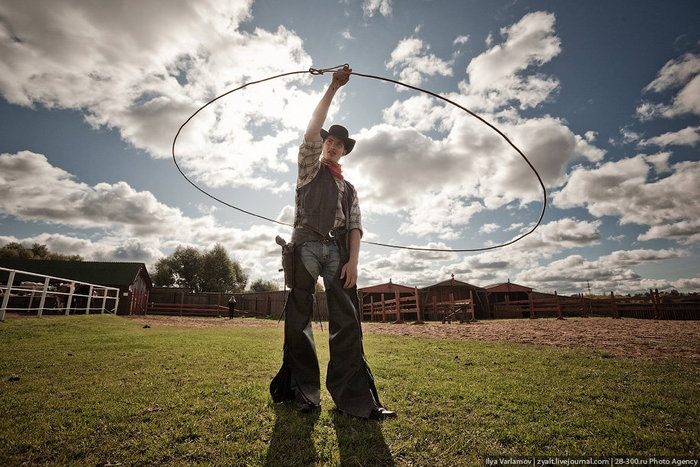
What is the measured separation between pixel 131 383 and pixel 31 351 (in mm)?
3401

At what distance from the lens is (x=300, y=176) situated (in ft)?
9.64

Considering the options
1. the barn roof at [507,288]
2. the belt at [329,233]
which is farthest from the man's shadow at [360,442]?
the barn roof at [507,288]

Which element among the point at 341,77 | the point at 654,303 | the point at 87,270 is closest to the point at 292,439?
the point at 341,77

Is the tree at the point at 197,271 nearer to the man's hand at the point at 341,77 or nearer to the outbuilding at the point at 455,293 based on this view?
the outbuilding at the point at 455,293

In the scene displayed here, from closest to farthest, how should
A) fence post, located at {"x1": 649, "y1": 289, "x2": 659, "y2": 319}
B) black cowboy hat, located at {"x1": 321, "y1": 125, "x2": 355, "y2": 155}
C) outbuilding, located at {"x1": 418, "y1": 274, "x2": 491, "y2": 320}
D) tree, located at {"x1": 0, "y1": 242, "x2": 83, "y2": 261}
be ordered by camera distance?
black cowboy hat, located at {"x1": 321, "y1": 125, "x2": 355, "y2": 155}
fence post, located at {"x1": 649, "y1": 289, "x2": 659, "y2": 319}
outbuilding, located at {"x1": 418, "y1": 274, "x2": 491, "y2": 320}
tree, located at {"x1": 0, "y1": 242, "x2": 83, "y2": 261}

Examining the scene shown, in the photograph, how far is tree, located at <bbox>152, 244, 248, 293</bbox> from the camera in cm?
5034

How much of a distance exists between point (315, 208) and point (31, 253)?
7262cm

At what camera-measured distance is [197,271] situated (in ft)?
166

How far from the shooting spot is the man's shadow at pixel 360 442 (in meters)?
1.75

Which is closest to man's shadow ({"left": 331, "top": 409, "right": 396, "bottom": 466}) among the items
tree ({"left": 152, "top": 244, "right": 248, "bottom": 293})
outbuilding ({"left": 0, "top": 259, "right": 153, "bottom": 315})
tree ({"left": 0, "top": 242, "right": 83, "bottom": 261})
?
outbuilding ({"left": 0, "top": 259, "right": 153, "bottom": 315})

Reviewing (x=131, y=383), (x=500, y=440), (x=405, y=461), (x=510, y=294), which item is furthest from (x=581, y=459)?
(x=510, y=294)

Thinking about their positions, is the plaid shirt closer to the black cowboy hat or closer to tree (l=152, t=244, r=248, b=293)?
the black cowboy hat

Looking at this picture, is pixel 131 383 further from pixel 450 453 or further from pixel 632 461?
pixel 632 461

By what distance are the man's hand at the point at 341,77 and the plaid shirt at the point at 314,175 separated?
21.2 inches
